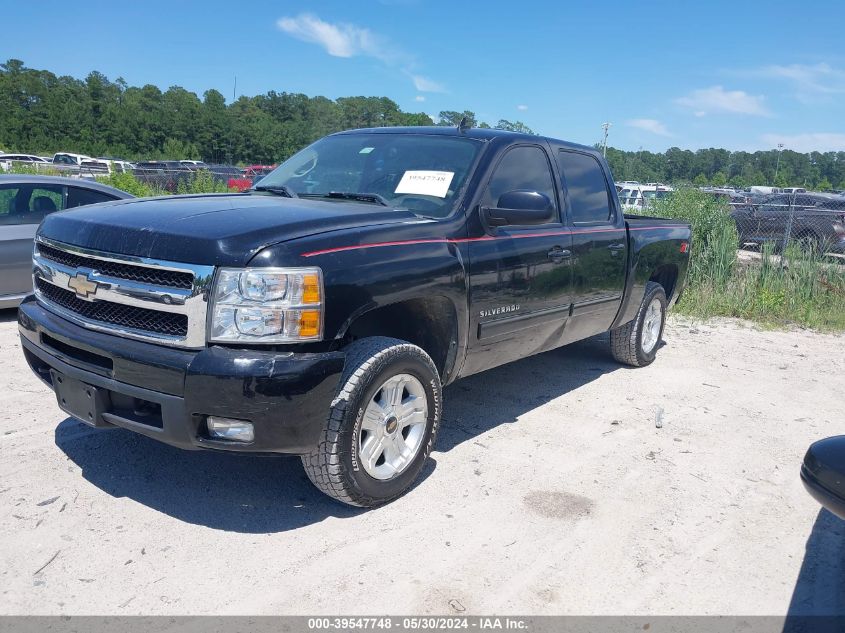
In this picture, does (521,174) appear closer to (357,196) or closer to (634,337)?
(357,196)

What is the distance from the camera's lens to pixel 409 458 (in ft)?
11.9

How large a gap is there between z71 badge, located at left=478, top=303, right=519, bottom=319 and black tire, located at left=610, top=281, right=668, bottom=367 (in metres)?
2.38

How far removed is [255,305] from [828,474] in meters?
2.20

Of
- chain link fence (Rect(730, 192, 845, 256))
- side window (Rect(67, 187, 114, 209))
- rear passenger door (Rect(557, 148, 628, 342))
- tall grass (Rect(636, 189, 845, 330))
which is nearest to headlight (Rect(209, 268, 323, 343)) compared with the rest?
rear passenger door (Rect(557, 148, 628, 342))

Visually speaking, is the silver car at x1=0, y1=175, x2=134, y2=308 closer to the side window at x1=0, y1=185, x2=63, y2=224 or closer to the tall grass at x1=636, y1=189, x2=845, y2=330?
the side window at x1=0, y1=185, x2=63, y2=224

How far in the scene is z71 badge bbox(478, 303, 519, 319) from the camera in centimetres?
401

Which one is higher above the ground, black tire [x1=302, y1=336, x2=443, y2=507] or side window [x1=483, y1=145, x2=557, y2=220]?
side window [x1=483, y1=145, x2=557, y2=220]

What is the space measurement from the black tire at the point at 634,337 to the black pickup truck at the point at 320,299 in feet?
5.55

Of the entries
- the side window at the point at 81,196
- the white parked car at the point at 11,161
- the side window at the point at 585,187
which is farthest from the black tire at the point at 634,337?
the white parked car at the point at 11,161

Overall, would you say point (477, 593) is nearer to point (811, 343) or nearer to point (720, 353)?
point (720, 353)

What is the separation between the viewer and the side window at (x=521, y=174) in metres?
4.26

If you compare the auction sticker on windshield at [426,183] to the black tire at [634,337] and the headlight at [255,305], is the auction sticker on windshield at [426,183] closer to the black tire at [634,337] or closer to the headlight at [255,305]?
the headlight at [255,305]

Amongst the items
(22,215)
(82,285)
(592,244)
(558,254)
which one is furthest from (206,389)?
(22,215)

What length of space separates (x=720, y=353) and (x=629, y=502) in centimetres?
418
